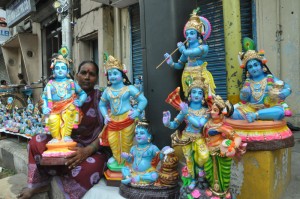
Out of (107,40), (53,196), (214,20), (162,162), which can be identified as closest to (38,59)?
(107,40)

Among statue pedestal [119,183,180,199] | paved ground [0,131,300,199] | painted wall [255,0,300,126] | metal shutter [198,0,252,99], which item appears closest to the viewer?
statue pedestal [119,183,180,199]

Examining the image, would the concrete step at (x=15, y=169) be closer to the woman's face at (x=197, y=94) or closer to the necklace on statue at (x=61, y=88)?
the necklace on statue at (x=61, y=88)

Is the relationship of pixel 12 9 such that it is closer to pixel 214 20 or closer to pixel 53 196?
pixel 214 20

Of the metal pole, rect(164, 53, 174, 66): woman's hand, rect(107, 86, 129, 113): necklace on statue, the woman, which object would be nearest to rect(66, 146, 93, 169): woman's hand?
the woman

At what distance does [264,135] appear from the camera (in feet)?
6.32

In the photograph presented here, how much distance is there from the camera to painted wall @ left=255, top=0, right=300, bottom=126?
3.55 metres

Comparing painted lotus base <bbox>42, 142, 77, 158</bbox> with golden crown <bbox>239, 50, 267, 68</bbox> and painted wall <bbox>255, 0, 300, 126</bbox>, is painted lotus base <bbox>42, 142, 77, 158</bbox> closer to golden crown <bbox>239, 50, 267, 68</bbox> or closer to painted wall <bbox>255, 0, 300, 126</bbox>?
golden crown <bbox>239, 50, 267, 68</bbox>

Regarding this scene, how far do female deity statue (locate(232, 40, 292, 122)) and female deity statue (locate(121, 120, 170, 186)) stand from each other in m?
0.71

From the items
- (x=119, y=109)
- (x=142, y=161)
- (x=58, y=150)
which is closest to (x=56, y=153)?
(x=58, y=150)

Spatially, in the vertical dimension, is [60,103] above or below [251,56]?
below

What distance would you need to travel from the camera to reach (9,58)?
11539 mm

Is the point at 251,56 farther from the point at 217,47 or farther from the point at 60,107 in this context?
the point at 217,47

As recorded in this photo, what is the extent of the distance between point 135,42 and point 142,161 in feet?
15.3

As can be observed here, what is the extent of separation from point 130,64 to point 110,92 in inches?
164
